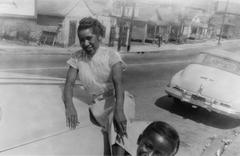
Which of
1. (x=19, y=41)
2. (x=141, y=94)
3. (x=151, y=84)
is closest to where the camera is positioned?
(x=141, y=94)

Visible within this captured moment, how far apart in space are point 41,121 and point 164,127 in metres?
0.56

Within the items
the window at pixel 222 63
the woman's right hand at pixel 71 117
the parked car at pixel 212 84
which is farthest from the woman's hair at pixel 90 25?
the window at pixel 222 63

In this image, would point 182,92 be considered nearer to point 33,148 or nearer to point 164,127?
point 164,127

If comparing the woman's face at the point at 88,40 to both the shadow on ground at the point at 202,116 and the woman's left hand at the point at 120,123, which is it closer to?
the woman's left hand at the point at 120,123

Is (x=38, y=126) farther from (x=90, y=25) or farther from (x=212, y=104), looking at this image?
(x=212, y=104)

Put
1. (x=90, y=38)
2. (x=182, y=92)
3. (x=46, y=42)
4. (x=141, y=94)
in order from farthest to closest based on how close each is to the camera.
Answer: (x=46, y=42) → (x=141, y=94) → (x=182, y=92) → (x=90, y=38)

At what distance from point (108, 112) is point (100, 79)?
202 mm

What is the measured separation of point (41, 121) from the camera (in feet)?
4.31

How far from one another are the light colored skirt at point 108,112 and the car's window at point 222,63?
3623 mm

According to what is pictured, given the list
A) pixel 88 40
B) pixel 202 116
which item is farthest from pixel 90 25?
pixel 202 116

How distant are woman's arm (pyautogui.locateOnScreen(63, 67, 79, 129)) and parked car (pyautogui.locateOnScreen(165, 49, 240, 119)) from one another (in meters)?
2.84

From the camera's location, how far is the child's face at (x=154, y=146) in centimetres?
135

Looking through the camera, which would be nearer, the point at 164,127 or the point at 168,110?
the point at 164,127

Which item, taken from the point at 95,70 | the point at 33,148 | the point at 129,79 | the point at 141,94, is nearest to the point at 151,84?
the point at 129,79
